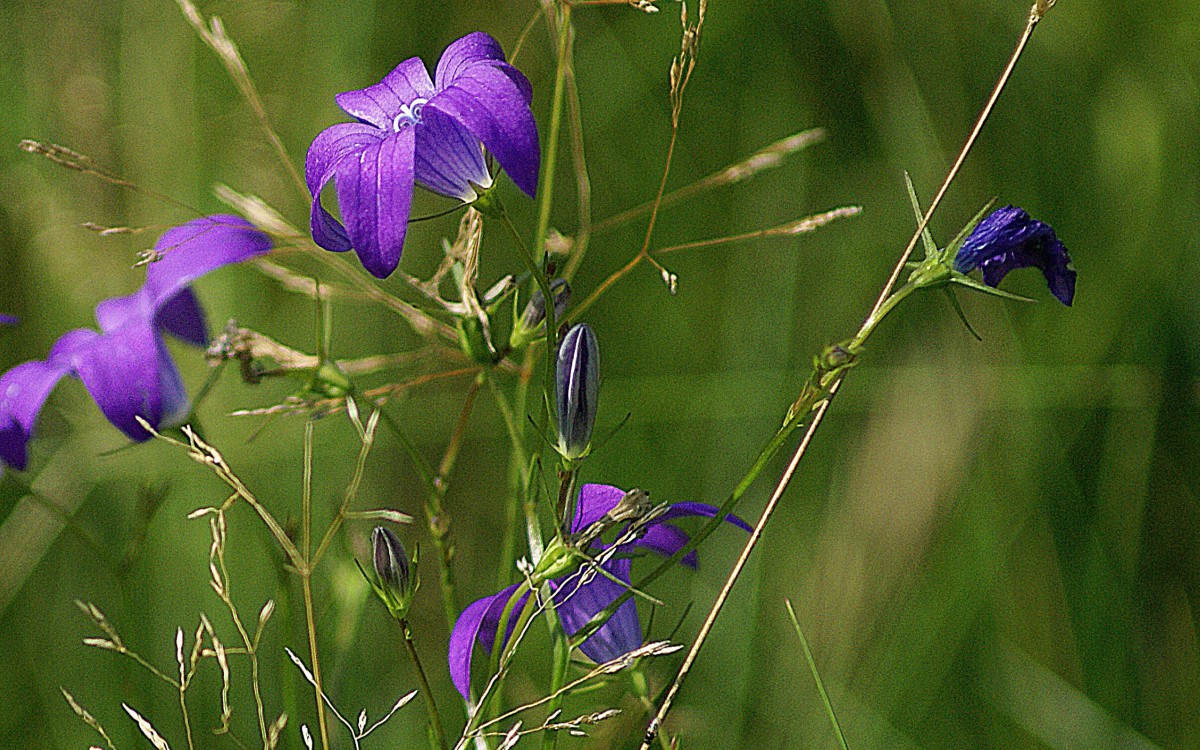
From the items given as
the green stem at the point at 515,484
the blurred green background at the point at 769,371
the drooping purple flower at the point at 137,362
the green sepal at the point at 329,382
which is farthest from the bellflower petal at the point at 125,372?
the blurred green background at the point at 769,371

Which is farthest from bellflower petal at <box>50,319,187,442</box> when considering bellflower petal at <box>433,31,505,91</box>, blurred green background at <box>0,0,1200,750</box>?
blurred green background at <box>0,0,1200,750</box>

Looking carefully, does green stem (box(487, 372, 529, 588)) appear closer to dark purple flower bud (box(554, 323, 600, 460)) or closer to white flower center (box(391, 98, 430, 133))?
dark purple flower bud (box(554, 323, 600, 460))

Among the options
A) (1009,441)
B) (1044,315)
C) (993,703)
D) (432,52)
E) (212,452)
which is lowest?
(993,703)

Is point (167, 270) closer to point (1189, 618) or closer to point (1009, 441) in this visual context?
point (1009, 441)

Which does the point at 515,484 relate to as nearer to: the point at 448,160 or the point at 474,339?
the point at 474,339

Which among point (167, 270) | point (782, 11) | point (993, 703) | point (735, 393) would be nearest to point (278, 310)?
point (735, 393)

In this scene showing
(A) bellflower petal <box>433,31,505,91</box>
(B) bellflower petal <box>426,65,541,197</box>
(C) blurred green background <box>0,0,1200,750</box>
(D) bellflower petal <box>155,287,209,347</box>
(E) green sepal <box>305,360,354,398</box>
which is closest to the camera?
(B) bellflower petal <box>426,65,541,197</box>

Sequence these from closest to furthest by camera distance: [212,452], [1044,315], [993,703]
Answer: [212,452], [993,703], [1044,315]
